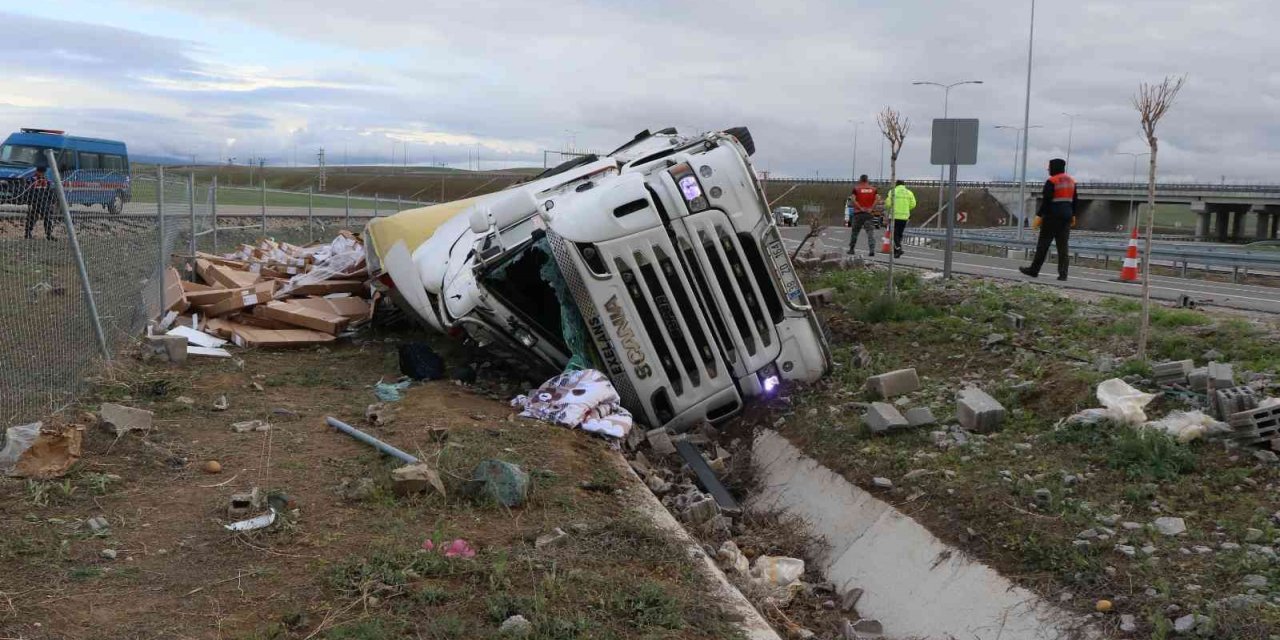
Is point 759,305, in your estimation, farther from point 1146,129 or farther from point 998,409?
point 1146,129

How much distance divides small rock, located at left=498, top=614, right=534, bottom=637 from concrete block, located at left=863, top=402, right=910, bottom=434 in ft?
12.6

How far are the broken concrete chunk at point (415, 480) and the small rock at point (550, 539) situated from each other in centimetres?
76

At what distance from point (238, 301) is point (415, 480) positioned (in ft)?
20.8

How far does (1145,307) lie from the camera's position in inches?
279

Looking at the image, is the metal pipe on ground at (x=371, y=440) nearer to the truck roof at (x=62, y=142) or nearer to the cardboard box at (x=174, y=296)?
the cardboard box at (x=174, y=296)

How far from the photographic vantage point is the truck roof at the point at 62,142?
24.1 m

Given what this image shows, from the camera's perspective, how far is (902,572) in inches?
221

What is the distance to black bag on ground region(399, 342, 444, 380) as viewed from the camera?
8914mm

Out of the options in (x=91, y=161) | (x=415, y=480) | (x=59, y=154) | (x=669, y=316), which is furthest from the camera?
(x=91, y=161)

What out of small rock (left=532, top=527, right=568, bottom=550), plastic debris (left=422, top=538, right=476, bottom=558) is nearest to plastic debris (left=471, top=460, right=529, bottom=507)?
small rock (left=532, top=527, right=568, bottom=550)

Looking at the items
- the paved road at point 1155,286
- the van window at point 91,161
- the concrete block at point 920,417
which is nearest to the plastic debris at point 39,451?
the concrete block at point 920,417

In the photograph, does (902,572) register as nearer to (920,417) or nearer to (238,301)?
(920,417)

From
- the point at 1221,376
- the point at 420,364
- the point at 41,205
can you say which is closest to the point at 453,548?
the point at 420,364

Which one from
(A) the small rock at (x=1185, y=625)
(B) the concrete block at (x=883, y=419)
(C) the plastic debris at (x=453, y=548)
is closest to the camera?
(A) the small rock at (x=1185, y=625)
